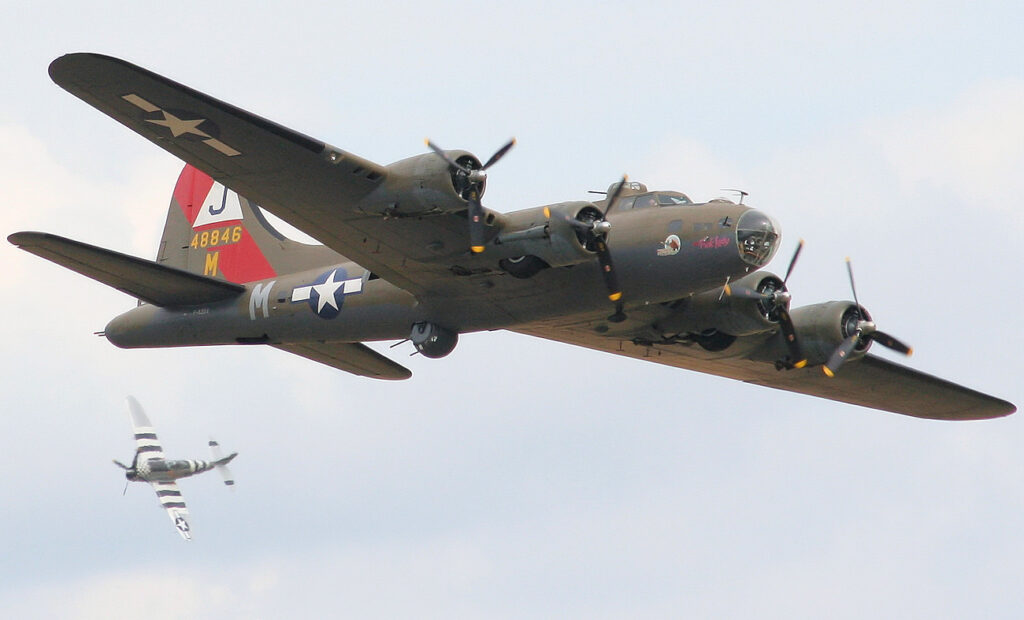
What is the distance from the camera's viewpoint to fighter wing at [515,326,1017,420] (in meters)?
31.3

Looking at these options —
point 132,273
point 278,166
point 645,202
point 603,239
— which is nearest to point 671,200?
point 645,202

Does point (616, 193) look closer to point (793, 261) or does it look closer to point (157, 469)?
point (793, 261)

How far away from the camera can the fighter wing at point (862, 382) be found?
103ft

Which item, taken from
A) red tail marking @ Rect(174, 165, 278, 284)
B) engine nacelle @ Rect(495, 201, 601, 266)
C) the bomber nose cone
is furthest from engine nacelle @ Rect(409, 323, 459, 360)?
the bomber nose cone

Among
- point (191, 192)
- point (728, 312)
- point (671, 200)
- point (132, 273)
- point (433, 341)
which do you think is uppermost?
point (191, 192)

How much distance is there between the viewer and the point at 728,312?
28453 millimetres

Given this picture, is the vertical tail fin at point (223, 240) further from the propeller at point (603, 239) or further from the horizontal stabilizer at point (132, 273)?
the propeller at point (603, 239)

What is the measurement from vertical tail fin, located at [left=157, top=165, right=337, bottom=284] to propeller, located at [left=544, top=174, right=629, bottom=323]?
23.2ft

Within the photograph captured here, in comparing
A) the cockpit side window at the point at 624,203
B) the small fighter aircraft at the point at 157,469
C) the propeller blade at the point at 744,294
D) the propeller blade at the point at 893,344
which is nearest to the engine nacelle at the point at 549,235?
the cockpit side window at the point at 624,203

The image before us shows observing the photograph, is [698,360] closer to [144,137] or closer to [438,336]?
[438,336]

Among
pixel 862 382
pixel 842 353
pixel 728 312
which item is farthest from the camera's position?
pixel 862 382

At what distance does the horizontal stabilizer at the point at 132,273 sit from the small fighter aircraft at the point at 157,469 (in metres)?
38.5

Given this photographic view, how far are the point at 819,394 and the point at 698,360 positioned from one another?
4581 millimetres

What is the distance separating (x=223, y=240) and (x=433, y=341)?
7.76 meters
